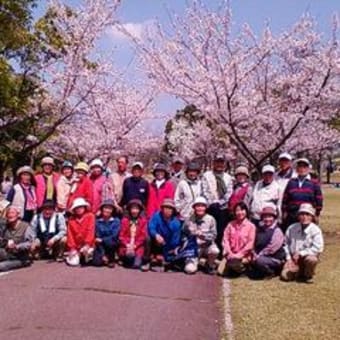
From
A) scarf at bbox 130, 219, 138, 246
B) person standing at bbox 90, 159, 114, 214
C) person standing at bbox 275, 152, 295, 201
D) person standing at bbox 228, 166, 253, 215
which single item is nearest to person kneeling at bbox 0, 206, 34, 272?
person standing at bbox 90, 159, 114, 214

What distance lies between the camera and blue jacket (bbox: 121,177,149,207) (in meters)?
12.1

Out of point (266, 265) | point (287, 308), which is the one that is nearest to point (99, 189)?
point (266, 265)

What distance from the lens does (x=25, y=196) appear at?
39.7 ft

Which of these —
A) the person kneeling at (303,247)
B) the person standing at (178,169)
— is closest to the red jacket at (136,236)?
the person standing at (178,169)

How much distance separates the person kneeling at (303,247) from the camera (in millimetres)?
10414

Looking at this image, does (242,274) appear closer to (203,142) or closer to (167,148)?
(203,142)

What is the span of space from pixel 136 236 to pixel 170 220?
0.62m

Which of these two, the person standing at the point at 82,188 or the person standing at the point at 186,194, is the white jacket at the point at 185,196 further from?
the person standing at the point at 82,188

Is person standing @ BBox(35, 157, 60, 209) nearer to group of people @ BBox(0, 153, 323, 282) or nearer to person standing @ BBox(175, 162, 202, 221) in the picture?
group of people @ BBox(0, 153, 323, 282)

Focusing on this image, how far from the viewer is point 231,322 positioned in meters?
7.66

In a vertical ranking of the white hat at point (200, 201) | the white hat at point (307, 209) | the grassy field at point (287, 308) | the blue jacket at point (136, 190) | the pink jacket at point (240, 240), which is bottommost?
the grassy field at point (287, 308)

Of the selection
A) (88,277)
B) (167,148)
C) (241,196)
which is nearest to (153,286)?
(88,277)

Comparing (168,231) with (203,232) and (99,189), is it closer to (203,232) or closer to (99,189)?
(203,232)

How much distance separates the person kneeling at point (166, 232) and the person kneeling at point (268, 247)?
4.28ft
